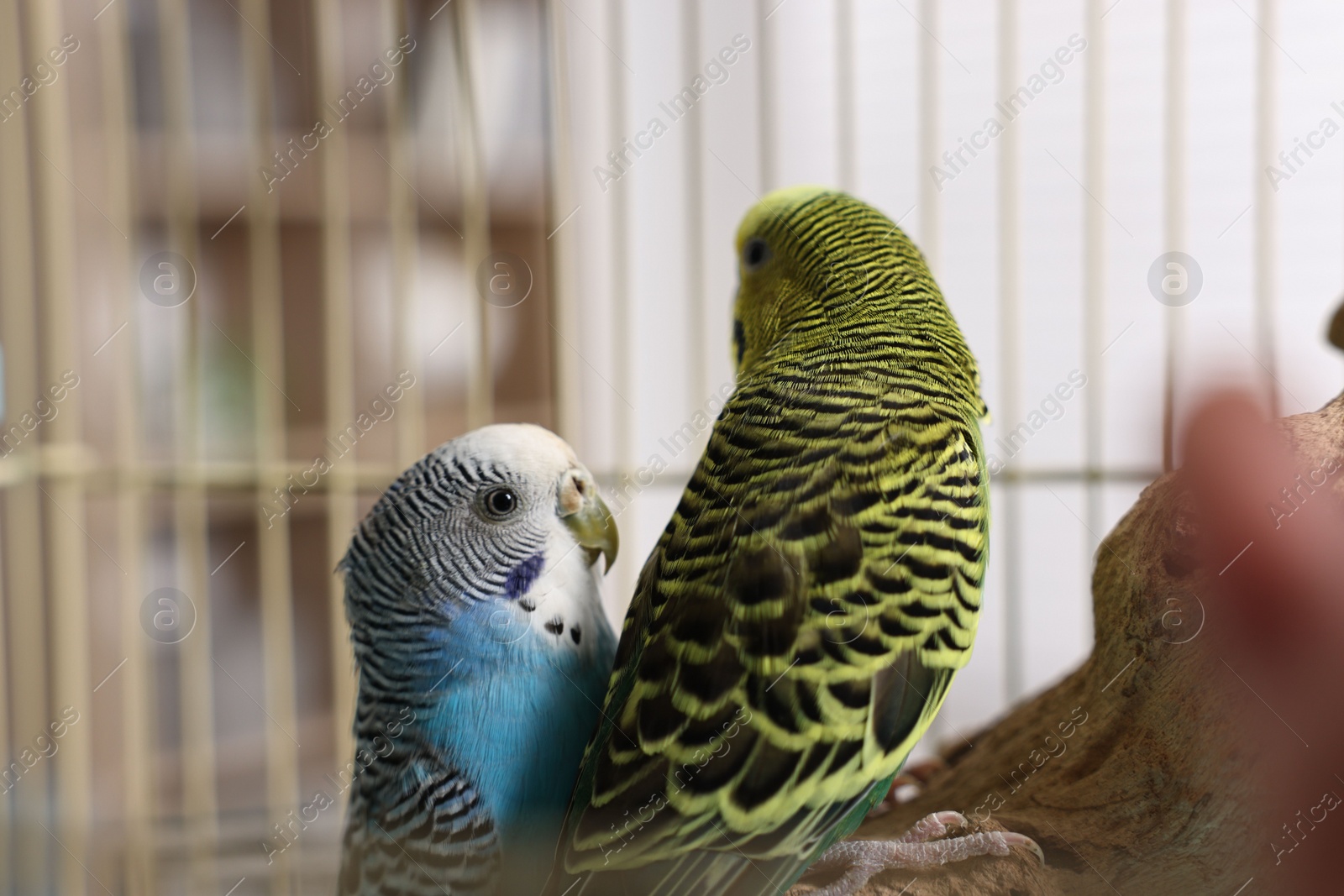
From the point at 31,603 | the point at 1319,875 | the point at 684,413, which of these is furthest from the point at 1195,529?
the point at 31,603

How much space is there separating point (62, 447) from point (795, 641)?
1189 mm

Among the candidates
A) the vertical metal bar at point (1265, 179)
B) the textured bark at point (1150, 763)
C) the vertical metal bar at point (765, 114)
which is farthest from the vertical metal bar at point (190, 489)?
the vertical metal bar at point (1265, 179)

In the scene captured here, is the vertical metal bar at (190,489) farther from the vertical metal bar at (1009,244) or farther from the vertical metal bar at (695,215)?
the vertical metal bar at (1009,244)

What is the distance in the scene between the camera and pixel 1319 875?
1.72 ft

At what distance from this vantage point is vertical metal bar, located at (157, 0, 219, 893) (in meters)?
1.23

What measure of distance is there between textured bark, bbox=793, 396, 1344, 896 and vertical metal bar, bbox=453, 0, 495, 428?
2.57ft

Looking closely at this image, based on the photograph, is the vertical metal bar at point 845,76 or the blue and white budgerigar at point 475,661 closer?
the blue and white budgerigar at point 475,661

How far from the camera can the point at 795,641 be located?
507 millimetres

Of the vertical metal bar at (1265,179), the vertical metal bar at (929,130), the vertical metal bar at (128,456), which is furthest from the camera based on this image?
the vertical metal bar at (128,456)

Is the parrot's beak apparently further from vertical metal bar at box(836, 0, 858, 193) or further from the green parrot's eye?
vertical metal bar at box(836, 0, 858, 193)

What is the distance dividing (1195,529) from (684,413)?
2.42ft

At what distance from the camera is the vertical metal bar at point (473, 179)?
3.51 feet

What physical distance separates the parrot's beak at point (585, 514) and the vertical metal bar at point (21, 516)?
97cm

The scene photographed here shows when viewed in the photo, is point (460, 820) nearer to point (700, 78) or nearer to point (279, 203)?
point (700, 78)
